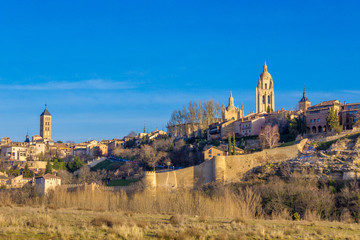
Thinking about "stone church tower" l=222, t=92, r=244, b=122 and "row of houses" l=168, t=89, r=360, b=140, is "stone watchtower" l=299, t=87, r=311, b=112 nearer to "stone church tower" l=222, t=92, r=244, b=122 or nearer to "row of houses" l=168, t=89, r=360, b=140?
"row of houses" l=168, t=89, r=360, b=140

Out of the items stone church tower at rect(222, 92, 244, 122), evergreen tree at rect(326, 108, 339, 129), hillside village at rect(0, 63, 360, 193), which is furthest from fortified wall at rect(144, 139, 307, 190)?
stone church tower at rect(222, 92, 244, 122)

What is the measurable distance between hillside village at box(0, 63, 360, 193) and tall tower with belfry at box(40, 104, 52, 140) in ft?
96.7

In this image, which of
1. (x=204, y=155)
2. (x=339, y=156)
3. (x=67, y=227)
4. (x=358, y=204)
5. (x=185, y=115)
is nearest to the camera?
(x=67, y=227)

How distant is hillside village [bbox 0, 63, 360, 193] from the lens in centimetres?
5530

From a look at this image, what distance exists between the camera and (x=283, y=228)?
930 inches

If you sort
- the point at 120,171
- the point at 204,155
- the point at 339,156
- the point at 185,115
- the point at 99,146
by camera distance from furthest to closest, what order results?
1. the point at 99,146
2. the point at 185,115
3. the point at 120,171
4. the point at 204,155
5. the point at 339,156

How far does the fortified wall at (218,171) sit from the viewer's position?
48.4 metres

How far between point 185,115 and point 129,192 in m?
36.1

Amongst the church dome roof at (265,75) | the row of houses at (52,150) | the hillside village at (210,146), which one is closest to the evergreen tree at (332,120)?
the hillside village at (210,146)

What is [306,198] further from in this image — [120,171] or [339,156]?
[120,171]

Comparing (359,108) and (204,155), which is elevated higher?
(359,108)

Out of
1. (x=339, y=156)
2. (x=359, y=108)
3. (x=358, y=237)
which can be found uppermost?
(x=359, y=108)

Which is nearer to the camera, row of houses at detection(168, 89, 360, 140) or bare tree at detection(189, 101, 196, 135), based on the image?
row of houses at detection(168, 89, 360, 140)

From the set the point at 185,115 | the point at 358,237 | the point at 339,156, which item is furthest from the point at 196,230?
the point at 185,115
